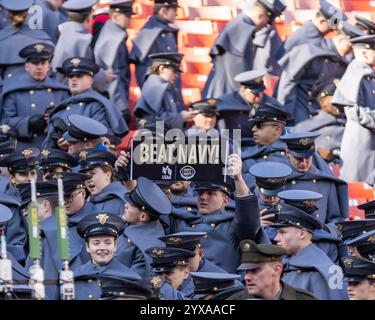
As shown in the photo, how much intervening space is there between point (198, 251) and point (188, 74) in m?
9.19

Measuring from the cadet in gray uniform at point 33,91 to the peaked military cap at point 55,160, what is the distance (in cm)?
285

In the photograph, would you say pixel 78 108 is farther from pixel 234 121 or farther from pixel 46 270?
pixel 46 270

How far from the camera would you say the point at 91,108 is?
27.9 metres

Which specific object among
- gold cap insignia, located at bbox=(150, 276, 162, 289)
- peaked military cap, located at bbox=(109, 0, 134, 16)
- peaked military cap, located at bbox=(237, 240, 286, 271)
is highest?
peaked military cap, located at bbox=(237, 240, 286, 271)

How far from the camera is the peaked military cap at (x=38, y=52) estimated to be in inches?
1111

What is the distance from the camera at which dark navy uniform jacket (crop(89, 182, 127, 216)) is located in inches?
977

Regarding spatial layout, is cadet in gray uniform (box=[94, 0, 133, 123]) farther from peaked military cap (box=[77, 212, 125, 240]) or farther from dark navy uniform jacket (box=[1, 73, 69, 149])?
peaked military cap (box=[77, 212, 125, 240])

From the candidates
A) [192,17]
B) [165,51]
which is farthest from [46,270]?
[192,17]

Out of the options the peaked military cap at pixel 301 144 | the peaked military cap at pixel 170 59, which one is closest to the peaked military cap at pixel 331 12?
the peaked military cap at pixel 170 59

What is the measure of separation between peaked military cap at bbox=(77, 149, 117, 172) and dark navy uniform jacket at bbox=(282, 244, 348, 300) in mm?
2679

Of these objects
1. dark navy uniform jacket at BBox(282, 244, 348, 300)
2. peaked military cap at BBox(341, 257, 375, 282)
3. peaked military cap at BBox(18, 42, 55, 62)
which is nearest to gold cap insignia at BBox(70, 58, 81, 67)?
peaked military cap at BBox(18, 42, 55, 62)

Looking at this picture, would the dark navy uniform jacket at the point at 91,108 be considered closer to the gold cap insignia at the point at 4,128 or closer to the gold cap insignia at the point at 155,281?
the gold cap insignia at the point at 4,128

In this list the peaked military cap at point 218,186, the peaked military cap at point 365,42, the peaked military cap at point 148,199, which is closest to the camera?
the peaked military cap at point 148,199

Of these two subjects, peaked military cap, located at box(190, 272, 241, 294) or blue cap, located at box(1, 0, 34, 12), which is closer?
peaked military cap, located at box(190, 272, 241, 294)
